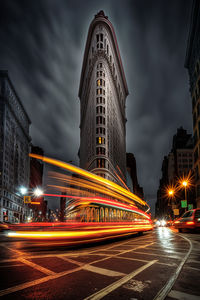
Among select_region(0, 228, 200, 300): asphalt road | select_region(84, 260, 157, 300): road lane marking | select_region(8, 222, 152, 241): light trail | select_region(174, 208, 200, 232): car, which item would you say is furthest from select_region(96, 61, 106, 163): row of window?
select_region(84, 260, 157, 300): road lane marking

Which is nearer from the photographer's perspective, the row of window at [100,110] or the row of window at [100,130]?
the row of window at [100,130]

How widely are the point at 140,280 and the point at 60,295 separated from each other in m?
1.63

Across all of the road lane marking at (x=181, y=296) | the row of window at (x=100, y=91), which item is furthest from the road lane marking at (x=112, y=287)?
the row of window at (x=100, y=91)

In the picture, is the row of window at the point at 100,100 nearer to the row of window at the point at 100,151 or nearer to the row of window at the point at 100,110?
the row of window at the point at 100,110

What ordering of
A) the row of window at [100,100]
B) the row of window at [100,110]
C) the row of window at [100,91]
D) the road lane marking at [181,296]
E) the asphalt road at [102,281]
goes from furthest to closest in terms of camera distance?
the row of window at [100,91], the row of window at [100,100], the row of window at [100,110], the asphalt road at [102,281], the road lane marking at [181,296]

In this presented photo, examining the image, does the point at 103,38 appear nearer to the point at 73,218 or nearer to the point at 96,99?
the point at 96,99

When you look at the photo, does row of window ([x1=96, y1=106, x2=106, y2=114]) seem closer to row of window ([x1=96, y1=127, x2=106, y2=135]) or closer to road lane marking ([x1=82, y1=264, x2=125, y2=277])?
row of window ([x1=96, y1=127, x2=106, y2=135])

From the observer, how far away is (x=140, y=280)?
4.25 meters

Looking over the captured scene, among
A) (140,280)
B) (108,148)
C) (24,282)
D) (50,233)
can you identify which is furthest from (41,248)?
(108,148)

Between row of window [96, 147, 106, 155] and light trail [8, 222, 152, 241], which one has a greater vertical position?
row of window [96, 147, 106, 155]

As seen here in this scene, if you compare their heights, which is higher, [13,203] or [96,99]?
[96,99]

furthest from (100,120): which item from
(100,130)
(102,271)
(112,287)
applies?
(112,287)

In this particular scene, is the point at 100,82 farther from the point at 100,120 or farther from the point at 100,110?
the point at 100,120

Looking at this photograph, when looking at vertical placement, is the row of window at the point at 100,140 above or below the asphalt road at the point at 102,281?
above
